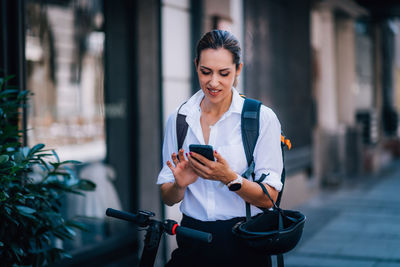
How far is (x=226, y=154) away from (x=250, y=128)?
0.53 ft

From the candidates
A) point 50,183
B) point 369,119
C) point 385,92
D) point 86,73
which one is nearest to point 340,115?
point 369,119

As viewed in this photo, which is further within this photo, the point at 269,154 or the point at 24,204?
the point at 24,204

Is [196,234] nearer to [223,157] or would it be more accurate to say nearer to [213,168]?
[213,168]

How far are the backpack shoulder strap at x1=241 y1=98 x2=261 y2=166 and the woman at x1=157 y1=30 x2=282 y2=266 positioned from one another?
2cm

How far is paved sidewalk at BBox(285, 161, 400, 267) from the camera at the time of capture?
661cm

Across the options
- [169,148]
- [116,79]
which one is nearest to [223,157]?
[169,148]

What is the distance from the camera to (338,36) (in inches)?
649

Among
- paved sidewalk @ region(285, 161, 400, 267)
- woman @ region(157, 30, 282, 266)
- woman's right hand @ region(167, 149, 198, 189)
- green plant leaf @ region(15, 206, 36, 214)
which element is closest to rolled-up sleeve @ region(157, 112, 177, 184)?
woman @ region(157, 30, 282, 266)

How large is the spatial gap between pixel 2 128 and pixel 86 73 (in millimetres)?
4558

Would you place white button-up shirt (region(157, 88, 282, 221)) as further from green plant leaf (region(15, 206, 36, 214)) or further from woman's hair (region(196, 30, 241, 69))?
green plant leaf (region(15, 206, 36, 214))

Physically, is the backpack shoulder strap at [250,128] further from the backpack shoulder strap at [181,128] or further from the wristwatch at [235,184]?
the backpack shoulder strap at [181,128]

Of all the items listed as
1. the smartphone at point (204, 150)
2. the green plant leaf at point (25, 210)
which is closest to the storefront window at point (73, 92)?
the green plant leaf at point (25, 210)

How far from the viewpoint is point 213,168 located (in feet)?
8.09

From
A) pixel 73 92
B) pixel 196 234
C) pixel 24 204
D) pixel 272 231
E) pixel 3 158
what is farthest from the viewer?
pixel 73 92
